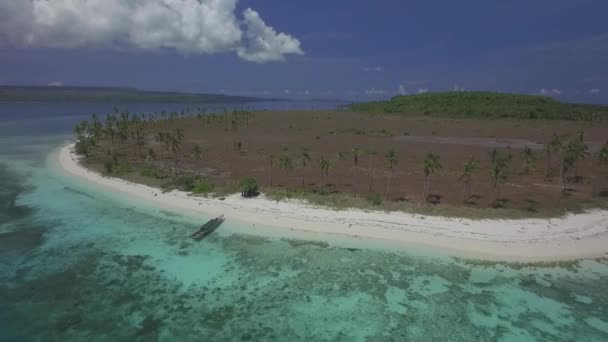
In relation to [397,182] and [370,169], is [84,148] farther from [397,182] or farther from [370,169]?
[397,182]

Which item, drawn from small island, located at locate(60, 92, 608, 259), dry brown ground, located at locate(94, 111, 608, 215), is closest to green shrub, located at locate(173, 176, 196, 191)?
small island, located at locate(60, 92, 608, 259)

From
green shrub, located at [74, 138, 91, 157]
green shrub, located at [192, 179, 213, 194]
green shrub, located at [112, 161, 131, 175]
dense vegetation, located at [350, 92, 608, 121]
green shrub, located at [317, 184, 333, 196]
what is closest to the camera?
green shrub, located at [317, 184, 333, 196]

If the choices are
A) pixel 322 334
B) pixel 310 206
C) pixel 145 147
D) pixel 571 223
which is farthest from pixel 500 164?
pixel 145 147

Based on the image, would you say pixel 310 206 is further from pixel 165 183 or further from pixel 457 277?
pixel 165 183

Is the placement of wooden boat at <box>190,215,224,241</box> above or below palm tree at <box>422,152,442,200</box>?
below

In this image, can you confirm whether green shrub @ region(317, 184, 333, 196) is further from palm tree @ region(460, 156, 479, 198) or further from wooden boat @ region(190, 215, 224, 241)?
palm tree @ region(460, 156, 479, 198)

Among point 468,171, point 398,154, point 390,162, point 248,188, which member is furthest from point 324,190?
Answer: point 398,154
